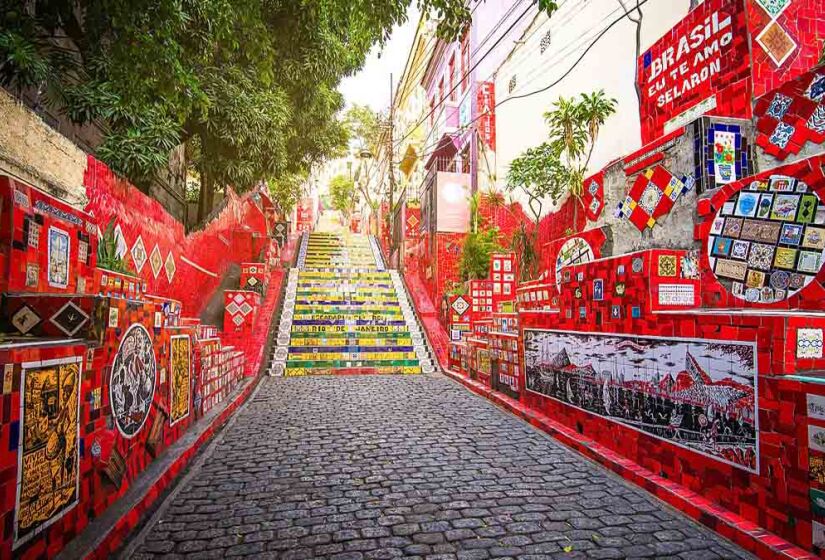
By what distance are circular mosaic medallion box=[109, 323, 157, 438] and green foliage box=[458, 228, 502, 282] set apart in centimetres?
831

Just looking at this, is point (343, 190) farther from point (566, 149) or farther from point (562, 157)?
point (566, 149)

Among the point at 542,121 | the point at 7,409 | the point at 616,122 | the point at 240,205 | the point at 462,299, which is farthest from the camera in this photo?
the point at 240,205

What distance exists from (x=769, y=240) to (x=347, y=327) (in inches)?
338

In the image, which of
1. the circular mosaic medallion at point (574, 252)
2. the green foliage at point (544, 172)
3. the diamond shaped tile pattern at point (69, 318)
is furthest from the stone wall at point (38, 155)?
the green foliage at point (544, 172)

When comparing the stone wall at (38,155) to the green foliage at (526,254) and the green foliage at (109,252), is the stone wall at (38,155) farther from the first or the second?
the green foliage at (526,254)

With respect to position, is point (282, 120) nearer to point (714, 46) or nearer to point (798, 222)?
point (714, 46)

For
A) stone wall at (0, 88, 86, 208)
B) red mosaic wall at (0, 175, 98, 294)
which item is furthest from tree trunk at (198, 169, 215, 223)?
red mosaic wall at (0, 175, 98, 294)

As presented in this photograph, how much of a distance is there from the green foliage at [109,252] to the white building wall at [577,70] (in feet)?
26.2

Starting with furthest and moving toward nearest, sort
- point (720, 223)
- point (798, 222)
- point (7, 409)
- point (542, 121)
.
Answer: point (542, 121) → point (720, 223) → point (798, 222) → point (7, 409)

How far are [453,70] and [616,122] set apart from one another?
1053 cm

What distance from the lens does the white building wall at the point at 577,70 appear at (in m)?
8.20

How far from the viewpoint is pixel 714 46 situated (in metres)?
5.34

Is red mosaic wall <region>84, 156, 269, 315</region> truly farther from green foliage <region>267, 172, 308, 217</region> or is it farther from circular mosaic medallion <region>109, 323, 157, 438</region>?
green foliage <region>267, 172, 308, 217</region>

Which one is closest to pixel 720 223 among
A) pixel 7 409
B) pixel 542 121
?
pixel 7 409
